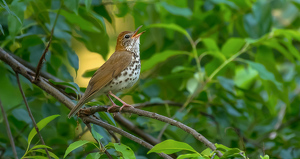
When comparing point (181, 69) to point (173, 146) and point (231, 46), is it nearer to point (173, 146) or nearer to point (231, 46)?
point (231, 46)

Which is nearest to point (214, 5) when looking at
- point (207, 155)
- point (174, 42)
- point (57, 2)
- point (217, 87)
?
point (174, 42)

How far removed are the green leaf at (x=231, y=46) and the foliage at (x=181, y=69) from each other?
11 mm

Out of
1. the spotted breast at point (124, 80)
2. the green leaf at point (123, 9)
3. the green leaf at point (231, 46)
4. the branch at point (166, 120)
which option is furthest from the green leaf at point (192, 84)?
the branch at point (166, 120)

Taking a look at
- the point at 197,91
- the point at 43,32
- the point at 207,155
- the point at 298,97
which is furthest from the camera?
the point at 298,97

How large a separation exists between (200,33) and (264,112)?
1397mm

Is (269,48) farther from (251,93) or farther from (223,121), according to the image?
(223,121)

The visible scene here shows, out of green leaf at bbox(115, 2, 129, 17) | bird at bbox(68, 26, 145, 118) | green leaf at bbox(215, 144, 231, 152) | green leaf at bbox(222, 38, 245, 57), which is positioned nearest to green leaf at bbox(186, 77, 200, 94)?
green leaf at bbox(222, 38, 245, 57)

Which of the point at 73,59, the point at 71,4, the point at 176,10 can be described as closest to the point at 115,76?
the point at 73,59

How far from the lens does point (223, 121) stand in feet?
16.1

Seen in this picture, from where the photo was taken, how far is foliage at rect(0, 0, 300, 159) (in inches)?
161

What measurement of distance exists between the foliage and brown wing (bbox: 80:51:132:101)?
0.77ft

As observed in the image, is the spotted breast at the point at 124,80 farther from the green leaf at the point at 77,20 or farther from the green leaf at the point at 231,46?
the green leaf at the point at 231,46

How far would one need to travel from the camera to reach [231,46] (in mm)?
4719

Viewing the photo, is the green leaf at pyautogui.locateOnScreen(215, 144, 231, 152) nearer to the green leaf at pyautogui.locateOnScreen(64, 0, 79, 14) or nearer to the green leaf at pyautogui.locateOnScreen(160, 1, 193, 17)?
the green leaf at pyautogui.locateOnScreen(64, 0, 79, 14)
